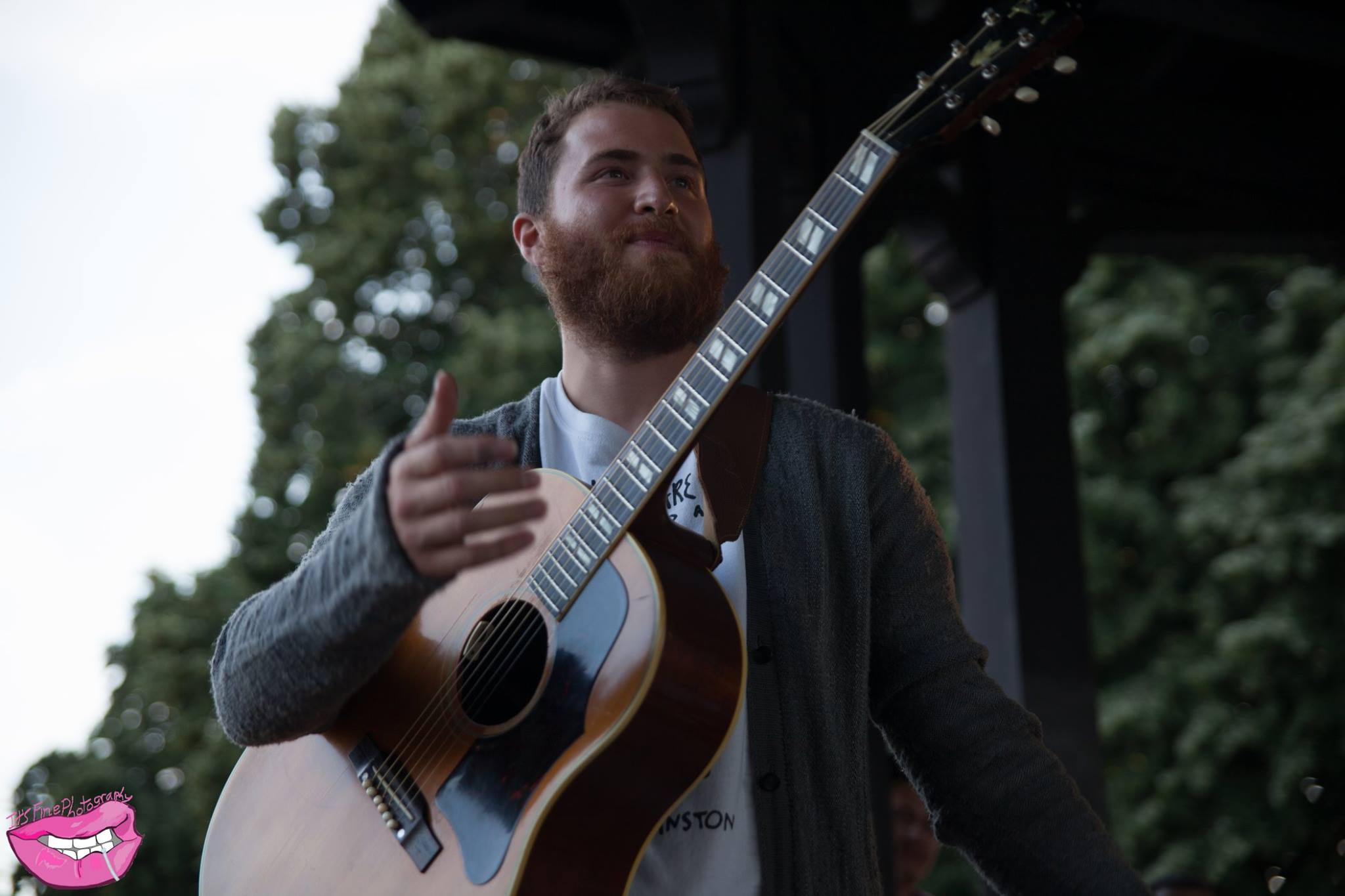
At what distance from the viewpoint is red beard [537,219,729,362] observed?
194 centimetres

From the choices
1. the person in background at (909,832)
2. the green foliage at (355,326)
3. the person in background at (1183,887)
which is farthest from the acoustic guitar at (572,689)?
the green foliage at (355,326)

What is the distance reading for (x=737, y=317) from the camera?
1.61m

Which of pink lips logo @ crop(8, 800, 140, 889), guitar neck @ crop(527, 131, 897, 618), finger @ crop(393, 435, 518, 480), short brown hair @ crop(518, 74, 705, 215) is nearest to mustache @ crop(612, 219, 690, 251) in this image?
short brown hair @ crop(518, 74, 705, 215)

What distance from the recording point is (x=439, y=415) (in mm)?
1349

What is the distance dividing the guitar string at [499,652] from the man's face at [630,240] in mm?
403

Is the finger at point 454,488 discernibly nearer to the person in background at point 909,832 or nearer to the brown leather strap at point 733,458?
the brown leather strap at point 733,458

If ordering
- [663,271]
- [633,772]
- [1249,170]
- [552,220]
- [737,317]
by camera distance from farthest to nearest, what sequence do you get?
1. [1249,170]
2. [552,220]
3. [663,271]
4. [737,317]
5. [633,772]

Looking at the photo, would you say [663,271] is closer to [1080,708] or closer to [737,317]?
[737,317]

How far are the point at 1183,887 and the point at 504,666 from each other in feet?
15.2

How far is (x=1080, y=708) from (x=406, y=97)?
1085 cm

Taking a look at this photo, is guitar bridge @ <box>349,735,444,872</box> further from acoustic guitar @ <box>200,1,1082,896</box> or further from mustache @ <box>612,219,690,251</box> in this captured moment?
mustache @ <box>612,219,690,251</box>

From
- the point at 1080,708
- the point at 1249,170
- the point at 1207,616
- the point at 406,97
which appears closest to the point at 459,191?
the point at 406,97

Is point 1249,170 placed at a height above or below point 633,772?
above

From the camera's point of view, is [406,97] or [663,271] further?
[406,97]
